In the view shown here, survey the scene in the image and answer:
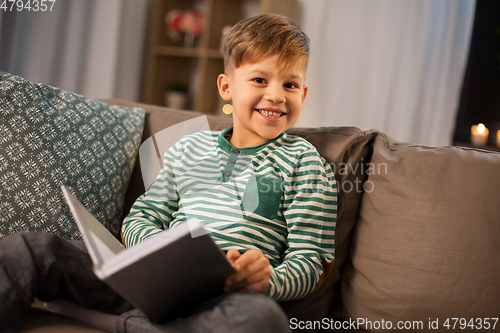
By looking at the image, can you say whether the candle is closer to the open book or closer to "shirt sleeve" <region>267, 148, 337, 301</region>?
"shirt sleeve" <region>267, 148, 337, 301</region>

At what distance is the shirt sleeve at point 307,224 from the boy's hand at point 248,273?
0.05m

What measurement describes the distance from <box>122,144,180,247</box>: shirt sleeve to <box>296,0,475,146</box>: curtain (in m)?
1.50

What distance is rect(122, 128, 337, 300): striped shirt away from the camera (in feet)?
2.75

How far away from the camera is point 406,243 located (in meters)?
0.86

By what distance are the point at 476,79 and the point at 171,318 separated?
2160mm

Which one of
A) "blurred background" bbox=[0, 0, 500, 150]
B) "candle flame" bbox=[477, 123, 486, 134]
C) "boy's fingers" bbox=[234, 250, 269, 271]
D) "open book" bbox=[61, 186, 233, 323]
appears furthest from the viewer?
"blurred background" bbox=[0, 0, 500, 150]

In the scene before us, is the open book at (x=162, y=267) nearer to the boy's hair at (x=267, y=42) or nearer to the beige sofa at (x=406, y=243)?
the beige sofa at (x=406, y=243)

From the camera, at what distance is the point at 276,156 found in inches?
36.8

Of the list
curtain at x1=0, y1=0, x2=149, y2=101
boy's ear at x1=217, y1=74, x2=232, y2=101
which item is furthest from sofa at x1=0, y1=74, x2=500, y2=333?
curtain at x1=0, y1=0, x2=149, y2=101

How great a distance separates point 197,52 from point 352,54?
0.99m

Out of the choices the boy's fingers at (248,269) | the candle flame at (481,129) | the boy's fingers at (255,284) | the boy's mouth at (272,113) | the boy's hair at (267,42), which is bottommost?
the boy's fingers at (255,284)

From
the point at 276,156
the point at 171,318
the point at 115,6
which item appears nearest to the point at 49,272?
the point at 171,318

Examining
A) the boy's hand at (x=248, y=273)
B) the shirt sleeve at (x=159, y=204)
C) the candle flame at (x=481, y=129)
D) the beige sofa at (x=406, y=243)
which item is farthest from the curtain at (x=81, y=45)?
the candle flame at (x=481, y=129)

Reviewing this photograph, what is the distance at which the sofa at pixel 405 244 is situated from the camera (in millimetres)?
797
